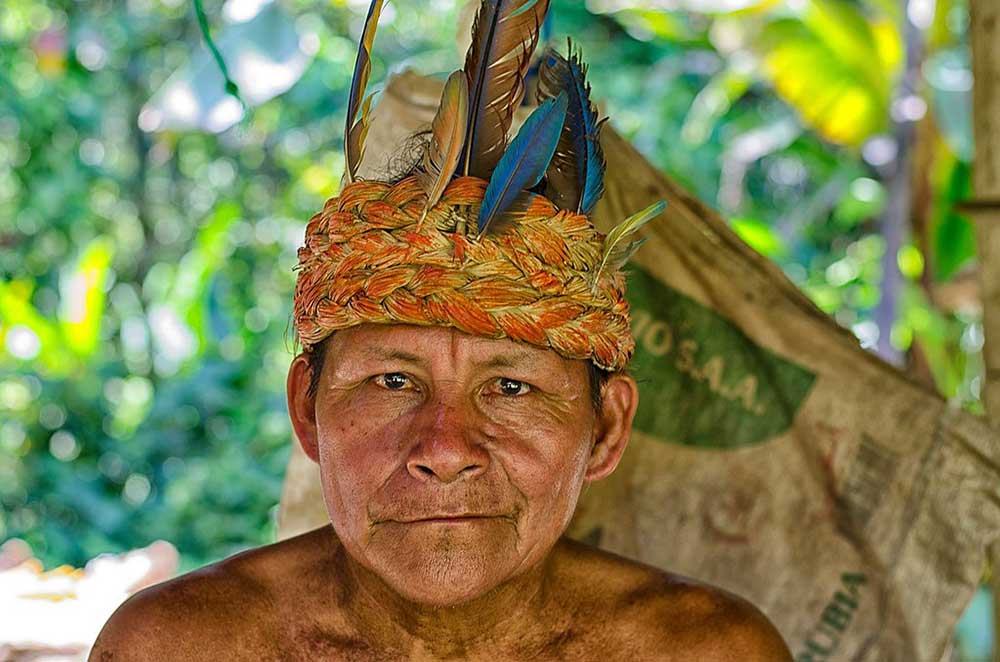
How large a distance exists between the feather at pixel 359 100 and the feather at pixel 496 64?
0.48ft

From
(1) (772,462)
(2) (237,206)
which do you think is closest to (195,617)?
(1) (772,462)

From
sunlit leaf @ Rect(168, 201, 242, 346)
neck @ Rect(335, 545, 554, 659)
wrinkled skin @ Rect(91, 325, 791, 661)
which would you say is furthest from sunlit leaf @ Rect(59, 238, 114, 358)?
neck @ Rect(335, 545, 554, 659)

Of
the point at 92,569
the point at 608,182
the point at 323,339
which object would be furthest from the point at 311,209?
the point at 323,339

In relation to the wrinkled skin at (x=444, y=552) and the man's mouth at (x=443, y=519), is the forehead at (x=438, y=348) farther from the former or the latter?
the man's mouth at (x=443, y=519)

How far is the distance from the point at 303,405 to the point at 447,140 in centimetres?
50

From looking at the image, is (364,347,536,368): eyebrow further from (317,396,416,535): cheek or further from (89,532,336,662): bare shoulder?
(89,532,336,662): bare shoulder

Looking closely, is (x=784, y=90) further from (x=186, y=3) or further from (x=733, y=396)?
(x=186, y=3)

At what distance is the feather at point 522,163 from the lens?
1645 mm

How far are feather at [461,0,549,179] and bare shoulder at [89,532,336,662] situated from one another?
29.4 inches

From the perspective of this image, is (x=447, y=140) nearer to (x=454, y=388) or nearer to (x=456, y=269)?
(x=456, y=269)

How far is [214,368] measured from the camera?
6.43 meters

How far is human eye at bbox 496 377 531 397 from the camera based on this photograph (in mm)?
1702

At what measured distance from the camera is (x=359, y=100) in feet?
5.77

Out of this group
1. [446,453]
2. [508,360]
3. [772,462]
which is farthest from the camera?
[772,462]
